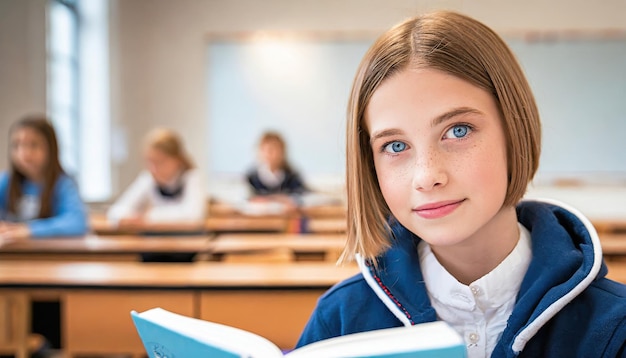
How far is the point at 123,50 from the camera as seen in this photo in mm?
6789

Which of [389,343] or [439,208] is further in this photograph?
[439,208]

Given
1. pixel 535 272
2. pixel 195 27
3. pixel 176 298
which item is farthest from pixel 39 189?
pixel 195 27

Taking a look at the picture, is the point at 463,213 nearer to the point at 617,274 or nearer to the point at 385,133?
the point at 385,133

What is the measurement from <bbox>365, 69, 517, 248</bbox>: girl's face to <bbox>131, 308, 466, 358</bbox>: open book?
0.26 m

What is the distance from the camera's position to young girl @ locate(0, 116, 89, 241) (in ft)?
10.8

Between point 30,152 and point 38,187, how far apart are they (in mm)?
264

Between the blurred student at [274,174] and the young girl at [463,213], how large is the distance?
4.50 metres

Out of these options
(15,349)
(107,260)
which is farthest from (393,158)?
(107,260)

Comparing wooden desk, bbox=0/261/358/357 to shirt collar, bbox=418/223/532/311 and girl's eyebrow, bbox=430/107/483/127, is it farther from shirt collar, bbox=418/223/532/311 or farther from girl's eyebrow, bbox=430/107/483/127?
girl's eyebrow, bbox=430/107/483/127

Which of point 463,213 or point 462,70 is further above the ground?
point 462,70

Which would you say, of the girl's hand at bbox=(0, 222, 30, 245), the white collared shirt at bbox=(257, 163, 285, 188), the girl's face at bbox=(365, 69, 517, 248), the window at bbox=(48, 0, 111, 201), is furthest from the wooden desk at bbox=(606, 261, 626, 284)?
the window at bbox=(48, 0, 111, 201)

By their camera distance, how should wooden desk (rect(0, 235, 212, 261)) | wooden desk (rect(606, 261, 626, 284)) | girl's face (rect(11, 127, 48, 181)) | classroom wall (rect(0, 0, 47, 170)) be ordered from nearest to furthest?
wooden desk (rect(606, 261, 626, 284))
wooden desk (rect(0, 235, 212, 261))
girl's face (rect(11, 127, 48, 181))
classroom wall (rect(0, 0, 47, 170))

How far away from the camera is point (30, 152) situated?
330 cm

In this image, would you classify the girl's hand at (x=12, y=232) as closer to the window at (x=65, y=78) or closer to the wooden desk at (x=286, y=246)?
the wooden desk at (x=286, y=246)
